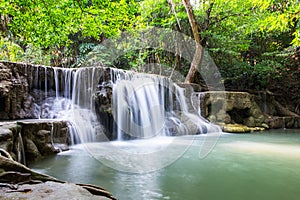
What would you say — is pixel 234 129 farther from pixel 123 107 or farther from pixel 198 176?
pixel 198 176

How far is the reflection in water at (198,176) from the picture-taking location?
3051 millimetres

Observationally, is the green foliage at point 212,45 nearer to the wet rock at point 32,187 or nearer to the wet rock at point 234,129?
the wet rock at point 234,129

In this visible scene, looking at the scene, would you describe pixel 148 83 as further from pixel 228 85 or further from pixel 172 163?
pixel 228 85

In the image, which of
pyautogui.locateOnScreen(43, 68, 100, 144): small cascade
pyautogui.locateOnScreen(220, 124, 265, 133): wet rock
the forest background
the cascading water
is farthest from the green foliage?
pyautogui.locateOnScreen(220, 124, 265, 133): wet rock

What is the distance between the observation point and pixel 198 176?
3.80 meters

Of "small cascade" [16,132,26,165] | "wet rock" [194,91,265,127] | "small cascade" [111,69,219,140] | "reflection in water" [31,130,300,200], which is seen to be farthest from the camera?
"wet rock" [194,91,265,127]

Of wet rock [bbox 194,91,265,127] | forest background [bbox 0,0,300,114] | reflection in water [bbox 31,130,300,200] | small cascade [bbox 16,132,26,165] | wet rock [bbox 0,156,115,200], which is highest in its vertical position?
forest background [bbox 0,0,300,114]

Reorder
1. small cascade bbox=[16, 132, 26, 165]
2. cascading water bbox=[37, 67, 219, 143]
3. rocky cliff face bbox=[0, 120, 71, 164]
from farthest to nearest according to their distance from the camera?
cascading water bbox=[37, 67, 219, 143]
small cascade bbox=[16, 132, 26, 165]
rocky cliff face bbox=[0, 120, 71, 164]

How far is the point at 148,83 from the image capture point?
9.52 meters

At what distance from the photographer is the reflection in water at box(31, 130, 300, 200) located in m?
3.05

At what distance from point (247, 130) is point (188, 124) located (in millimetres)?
2685

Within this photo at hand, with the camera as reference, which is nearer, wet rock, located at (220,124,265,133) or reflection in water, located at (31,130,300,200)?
reflection in water, located at (31,130,300,200)

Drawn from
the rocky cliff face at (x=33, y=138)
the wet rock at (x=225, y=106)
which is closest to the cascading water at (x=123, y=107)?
the wet rock at (x=225, y=106)

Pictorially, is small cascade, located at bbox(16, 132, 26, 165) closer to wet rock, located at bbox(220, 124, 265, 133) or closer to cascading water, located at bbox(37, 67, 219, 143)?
cascading water, located at bbox(37, 67, 219, 143)
